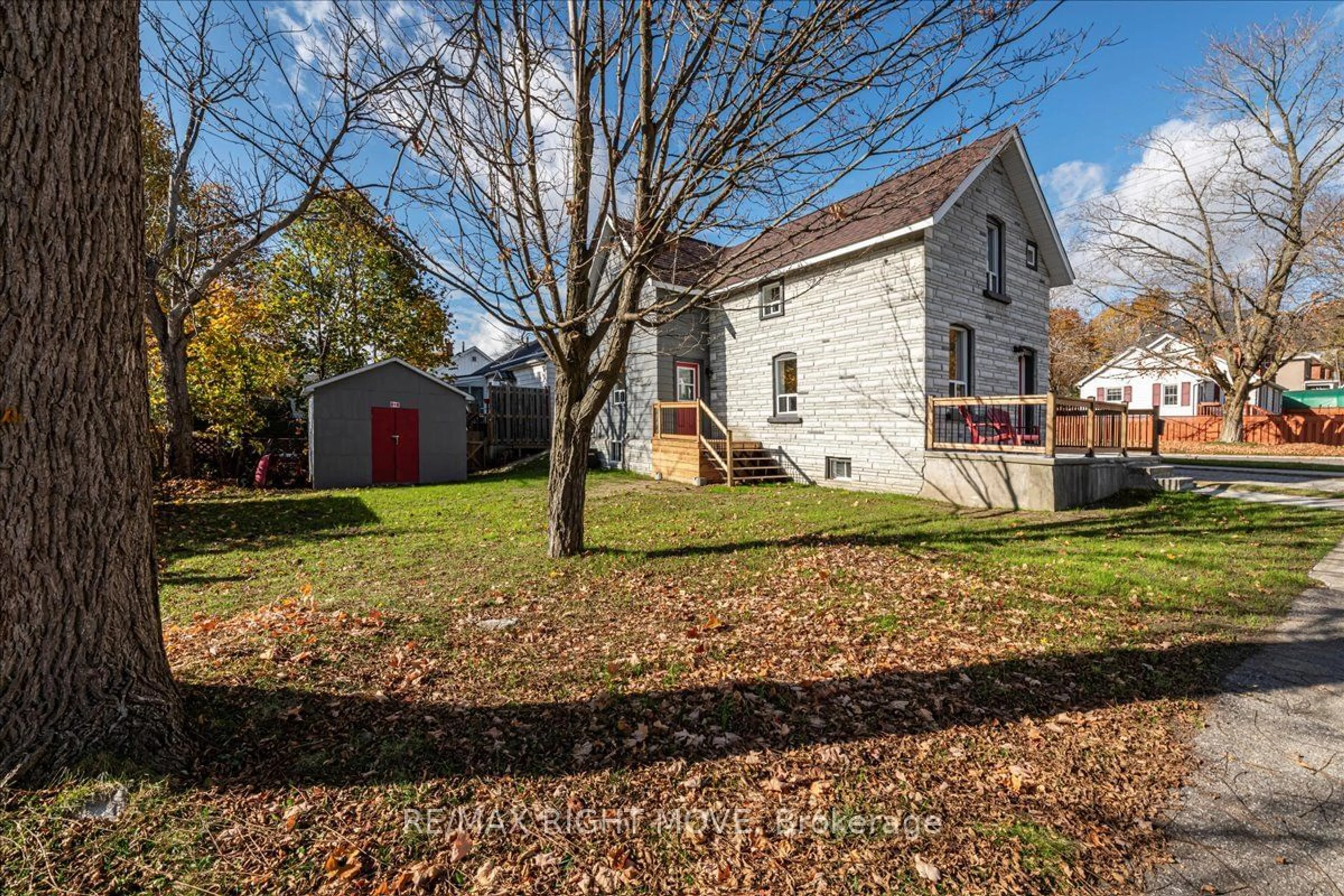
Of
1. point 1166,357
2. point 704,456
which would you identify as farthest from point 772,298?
point 1166,357

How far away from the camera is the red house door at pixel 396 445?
48.0 ft

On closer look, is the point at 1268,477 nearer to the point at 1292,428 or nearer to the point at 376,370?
the point at 1292,428

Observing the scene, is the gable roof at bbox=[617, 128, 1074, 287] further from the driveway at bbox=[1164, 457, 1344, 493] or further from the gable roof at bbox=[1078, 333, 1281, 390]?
the gable roof at bbox=[1078, 333, 1281, 390]

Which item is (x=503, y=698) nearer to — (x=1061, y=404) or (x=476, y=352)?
(x=1061, y=404)

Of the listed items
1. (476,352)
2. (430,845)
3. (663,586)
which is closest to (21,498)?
(430,845)

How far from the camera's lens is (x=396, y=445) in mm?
14945

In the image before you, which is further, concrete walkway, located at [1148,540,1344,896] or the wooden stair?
the wooden stair

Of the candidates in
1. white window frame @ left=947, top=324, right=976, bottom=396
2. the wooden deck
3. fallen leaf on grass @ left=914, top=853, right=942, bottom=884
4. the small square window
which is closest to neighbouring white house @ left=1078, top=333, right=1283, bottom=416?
white window frame @ left=947, top=324, right=976, bottom=396

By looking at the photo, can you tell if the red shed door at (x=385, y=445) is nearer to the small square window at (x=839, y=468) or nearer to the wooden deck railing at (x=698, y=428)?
the wooden deck railing at (x=698, y=428)

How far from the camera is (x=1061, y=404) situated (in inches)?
416

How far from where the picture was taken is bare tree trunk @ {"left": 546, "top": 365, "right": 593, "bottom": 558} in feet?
21.6

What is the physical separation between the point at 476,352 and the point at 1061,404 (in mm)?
45448

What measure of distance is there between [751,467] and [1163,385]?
34.1 m

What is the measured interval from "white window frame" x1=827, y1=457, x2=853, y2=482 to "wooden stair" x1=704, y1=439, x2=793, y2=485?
1135 millimetres
